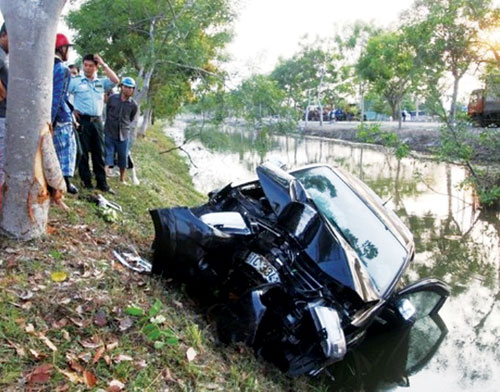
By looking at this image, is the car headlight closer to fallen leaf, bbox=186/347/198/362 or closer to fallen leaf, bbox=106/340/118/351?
fallen leaf, bbox=186/347/198/362

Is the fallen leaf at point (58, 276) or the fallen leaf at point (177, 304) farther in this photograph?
the fallen leaf at point (177, 304)

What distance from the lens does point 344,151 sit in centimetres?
2844

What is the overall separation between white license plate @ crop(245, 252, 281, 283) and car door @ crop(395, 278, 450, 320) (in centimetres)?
176

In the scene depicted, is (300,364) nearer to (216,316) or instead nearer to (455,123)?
(216,316)

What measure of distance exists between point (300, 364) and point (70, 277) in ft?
6.24

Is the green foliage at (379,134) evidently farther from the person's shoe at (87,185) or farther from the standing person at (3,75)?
the standing person at (3,75)

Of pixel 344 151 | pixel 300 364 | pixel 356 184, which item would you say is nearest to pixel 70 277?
pixel 300 364

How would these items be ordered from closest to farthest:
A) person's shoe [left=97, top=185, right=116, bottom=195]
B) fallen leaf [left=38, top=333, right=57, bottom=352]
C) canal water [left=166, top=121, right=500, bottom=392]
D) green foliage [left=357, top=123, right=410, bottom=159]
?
fallen leaf [left=38, top=333, right=57, bottom=352] → canal water [left=166, top=121, right=500, bottom=392] → person's shoe [left=97, top=185, right=116, bottom=195] → green foliage [left=357, top=123, right=410, bottom=159]

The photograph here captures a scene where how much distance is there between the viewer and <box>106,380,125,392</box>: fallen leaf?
104 inches

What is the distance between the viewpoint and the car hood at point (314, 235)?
12.0ft

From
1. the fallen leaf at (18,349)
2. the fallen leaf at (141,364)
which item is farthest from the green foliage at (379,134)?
the fallen leaf at (18,349)

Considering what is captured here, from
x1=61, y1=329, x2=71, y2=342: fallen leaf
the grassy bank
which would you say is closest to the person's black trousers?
the grassy bank

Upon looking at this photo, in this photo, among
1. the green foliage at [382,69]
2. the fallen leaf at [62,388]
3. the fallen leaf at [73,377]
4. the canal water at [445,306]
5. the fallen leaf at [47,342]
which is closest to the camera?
the fallen leaf at [62,388]

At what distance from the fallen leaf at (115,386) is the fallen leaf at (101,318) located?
0.54 metres
